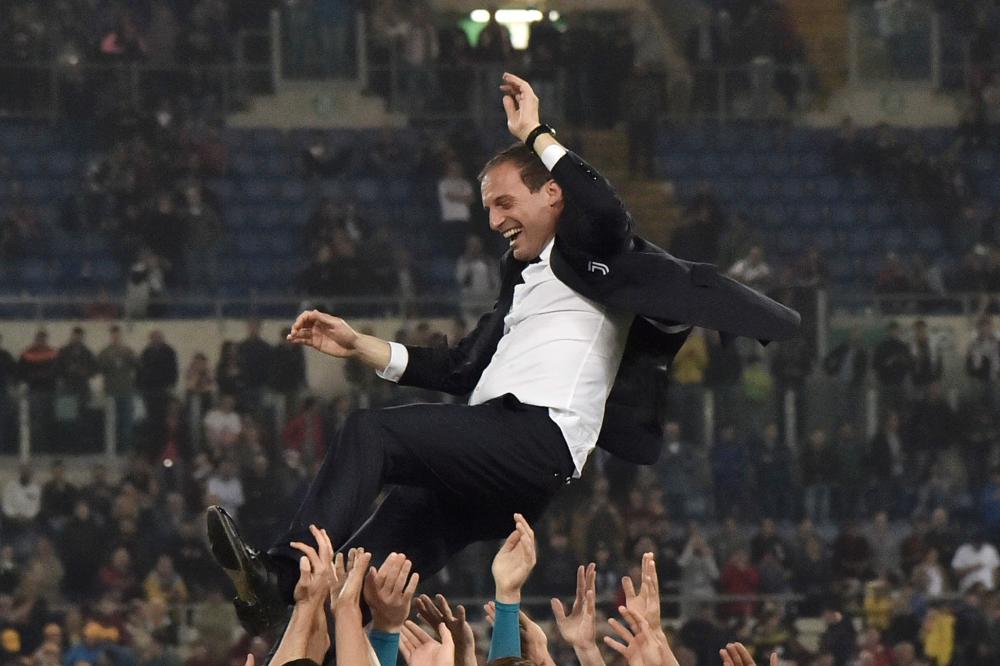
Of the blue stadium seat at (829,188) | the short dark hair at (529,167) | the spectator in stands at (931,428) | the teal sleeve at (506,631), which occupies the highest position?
the short dark hair at (529,167)

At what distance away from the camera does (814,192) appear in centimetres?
1398

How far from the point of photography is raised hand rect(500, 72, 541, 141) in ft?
12.2

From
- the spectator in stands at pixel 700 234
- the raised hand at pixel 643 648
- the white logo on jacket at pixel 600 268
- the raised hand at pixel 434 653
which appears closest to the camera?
the raised hand at pixel 434 653

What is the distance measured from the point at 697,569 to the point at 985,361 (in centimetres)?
251

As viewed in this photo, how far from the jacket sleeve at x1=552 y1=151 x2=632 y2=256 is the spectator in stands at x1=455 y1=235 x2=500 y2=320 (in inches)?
309

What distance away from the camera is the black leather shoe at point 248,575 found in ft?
11.2

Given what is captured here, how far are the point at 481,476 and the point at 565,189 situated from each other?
0.59m

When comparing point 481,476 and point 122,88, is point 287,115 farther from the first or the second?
point 481,476

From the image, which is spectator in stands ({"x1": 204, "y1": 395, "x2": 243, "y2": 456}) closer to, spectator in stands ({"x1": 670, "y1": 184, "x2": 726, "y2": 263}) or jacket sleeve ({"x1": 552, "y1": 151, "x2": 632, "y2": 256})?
spectator in stands ({"x1": 670, "y1": 184, "x2": 726, "y2": 263})

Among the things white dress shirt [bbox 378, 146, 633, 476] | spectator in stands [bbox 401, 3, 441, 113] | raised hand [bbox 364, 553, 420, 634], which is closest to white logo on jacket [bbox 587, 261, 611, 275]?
white dress shirt [bbox 378, 146, 633, 476]

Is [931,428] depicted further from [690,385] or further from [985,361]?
[690,385]

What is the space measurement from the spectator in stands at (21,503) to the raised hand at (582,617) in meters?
7.03

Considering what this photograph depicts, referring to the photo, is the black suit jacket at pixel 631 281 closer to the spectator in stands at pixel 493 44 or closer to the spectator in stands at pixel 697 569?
the spectator in stands at pixel 697 569

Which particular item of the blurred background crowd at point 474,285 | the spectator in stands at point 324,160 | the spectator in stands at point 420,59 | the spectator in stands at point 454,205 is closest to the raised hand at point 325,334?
the blurred background crowd at point 474,285
